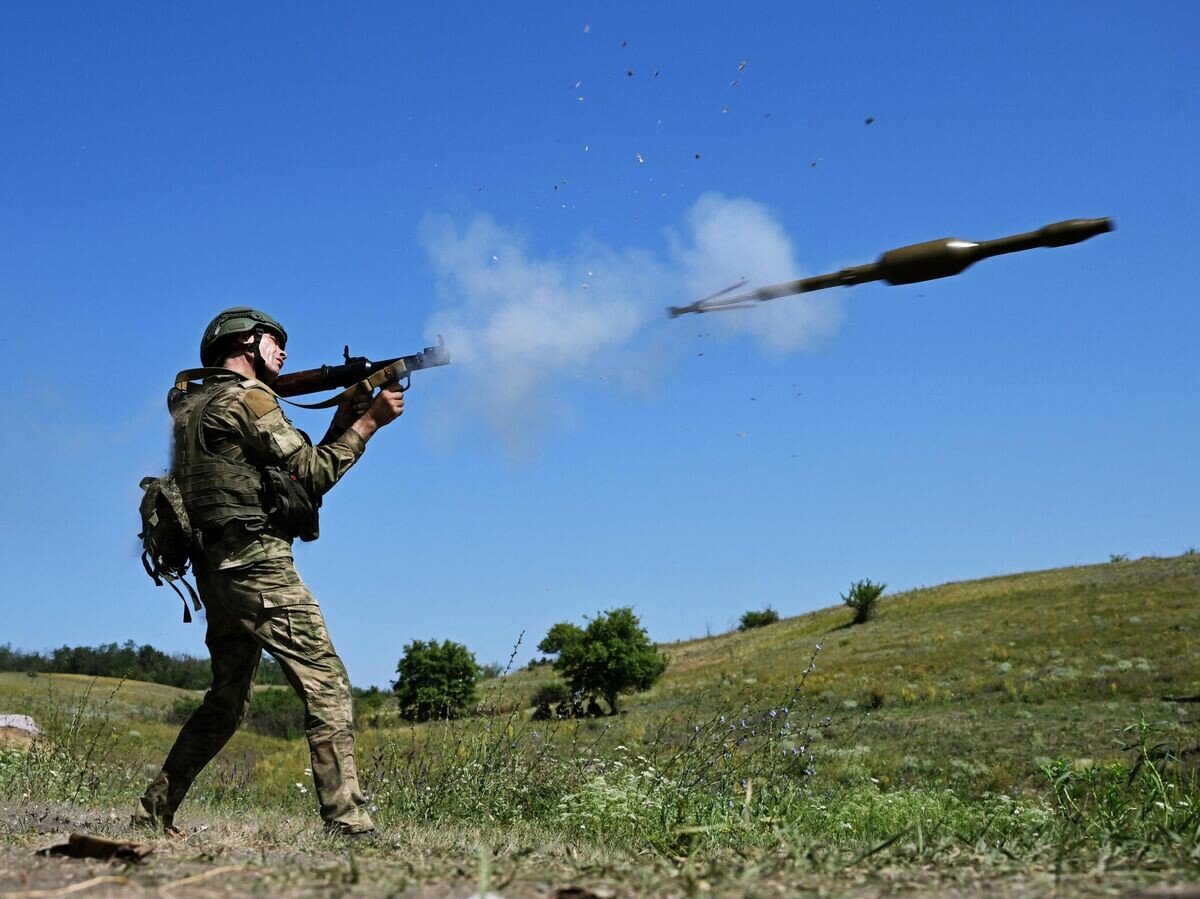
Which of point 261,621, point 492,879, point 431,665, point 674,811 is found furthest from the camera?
point 431,665

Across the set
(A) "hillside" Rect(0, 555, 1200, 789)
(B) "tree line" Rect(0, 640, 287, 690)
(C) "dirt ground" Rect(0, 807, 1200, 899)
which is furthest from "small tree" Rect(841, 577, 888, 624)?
(C) "dirt ground" Rect(0, 807, 1200, 899)

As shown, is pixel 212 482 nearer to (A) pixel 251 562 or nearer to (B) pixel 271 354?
(A) pixel 251 562

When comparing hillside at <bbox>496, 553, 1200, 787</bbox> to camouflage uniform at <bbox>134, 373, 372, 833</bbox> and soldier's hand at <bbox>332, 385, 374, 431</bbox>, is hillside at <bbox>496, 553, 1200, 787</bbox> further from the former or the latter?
camouflage uniform at <bbox>134, 373, 372, 833</bbox>

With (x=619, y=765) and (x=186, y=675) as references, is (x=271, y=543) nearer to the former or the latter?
(x=619, y=765)

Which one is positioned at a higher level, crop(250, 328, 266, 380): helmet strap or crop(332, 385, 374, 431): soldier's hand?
crop(250, 328, 266, 380): helmet strap

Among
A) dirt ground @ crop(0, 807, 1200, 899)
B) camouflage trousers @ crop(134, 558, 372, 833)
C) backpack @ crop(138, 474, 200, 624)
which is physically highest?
backpack @ crop(138, 474, 200, 624)

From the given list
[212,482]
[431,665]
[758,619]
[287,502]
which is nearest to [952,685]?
[431,665]

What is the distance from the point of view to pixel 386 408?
5809mm

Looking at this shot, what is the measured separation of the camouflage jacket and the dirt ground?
5.20ft

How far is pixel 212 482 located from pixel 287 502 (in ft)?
1.23

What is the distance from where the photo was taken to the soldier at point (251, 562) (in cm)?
504

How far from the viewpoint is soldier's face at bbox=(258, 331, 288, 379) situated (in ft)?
19.1

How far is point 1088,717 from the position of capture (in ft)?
59.2

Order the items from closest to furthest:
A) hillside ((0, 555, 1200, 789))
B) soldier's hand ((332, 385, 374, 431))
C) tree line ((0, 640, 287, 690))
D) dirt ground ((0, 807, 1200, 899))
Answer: dirt ground ((0, 807, 1200, 899)), soldier's hand ((332, 385, 374, 431)), hillside ((0, 555, 1200, 789)), tree line ((0, 640, 287, 690))
